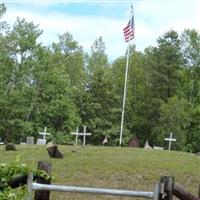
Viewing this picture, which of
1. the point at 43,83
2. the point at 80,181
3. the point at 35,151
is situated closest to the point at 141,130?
the point at 43,83

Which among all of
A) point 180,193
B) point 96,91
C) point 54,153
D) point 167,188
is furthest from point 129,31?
point 167,188

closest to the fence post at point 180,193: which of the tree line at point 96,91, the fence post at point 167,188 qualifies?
the fence post at point 167,188

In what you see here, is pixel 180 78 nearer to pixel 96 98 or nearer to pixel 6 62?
pixel 96 98

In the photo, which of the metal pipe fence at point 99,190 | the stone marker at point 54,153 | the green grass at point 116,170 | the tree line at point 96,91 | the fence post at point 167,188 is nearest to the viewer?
the metal pipe fence at point 99,190

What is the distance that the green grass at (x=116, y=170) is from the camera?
12.6 metres

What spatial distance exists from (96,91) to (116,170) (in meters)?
39.0

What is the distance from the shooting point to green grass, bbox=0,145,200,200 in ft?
41.5

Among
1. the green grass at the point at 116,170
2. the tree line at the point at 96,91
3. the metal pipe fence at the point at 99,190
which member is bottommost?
the green grass at the point at 116,170

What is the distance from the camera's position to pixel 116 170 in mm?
13836

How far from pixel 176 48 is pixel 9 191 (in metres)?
49.3

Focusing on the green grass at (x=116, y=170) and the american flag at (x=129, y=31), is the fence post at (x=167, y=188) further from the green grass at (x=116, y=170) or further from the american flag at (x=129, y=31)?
the american flag at (x=129, y=31)

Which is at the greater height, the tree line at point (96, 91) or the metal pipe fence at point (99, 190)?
the tree line at point (96, 91)

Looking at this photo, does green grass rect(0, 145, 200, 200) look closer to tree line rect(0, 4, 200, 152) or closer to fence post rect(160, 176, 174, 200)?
fence post rect(160, 176, 174, 200)

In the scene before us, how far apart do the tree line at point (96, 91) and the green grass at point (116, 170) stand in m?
30.9
